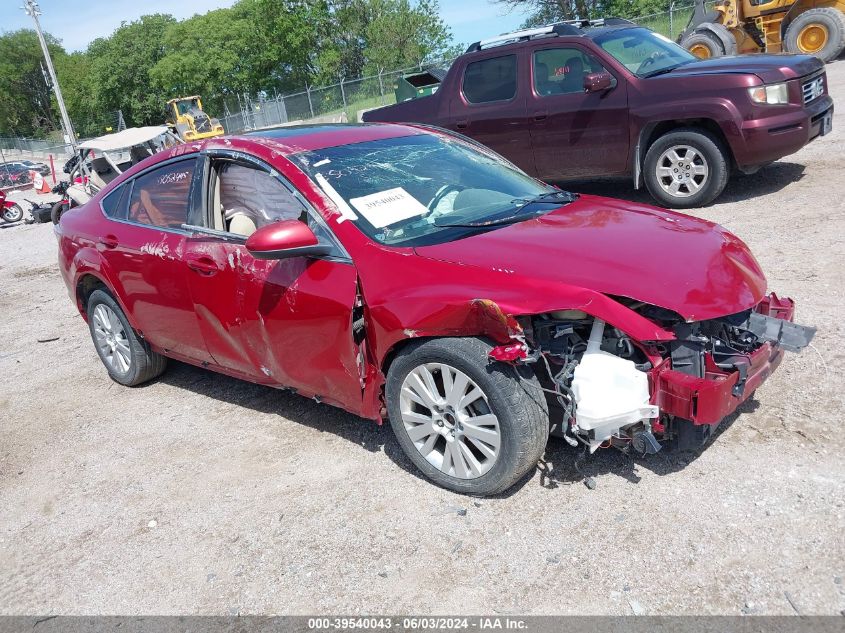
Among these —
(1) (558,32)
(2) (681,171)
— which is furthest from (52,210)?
(2) (681,171)

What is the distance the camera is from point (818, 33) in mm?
17172

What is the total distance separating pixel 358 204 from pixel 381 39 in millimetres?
55174

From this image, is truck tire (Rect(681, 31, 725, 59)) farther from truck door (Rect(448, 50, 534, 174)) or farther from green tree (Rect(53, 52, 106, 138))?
green tree (Rect(53, 52, 106, 138))

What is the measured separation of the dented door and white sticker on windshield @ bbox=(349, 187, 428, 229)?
0.31 metres

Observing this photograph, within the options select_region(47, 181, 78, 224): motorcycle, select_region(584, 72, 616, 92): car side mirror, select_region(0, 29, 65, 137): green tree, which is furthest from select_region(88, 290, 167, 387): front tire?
select_region(0, 29, 65, 137): green tree

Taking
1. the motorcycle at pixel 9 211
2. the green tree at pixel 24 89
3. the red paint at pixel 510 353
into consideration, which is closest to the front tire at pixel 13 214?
the motorcycle at pixel 9 211

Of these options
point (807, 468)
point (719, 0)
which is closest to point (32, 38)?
point (719, 0)

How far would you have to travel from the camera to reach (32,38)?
92.8m

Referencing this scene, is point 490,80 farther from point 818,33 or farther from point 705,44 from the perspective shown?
point 818,33

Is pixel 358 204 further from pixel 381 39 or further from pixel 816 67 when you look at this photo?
pixel 381 39

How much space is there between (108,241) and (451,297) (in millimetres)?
2973

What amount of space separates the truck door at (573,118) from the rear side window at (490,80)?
0.30m

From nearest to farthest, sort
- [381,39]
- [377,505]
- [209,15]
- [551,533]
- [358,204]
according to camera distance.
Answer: [551,533], [377,505], [358,204], [381,39], [209,15]

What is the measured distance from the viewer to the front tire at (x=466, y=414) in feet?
10.1
